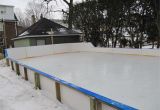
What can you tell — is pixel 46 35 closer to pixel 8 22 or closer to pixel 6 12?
pixel 8 22

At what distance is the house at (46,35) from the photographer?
14.5 meters

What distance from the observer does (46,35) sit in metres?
14.6

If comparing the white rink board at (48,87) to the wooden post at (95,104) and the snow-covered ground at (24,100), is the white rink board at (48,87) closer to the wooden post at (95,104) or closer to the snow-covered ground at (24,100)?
the snow-covered ground at (24,100)

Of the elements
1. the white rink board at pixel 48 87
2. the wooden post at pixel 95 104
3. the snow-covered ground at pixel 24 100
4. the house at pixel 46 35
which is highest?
the house at pixel 46 35

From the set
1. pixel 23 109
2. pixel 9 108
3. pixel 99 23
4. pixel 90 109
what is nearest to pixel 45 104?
pixel 23 109

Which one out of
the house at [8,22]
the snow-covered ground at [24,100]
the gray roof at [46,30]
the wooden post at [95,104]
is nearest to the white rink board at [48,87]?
the snow-covered ground at [24,100]

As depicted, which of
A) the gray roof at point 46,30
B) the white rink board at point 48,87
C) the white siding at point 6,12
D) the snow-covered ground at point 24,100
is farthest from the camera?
the white siding at point 6,12

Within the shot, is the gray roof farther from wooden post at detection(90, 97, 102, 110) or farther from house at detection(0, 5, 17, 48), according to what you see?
wooden post at detection(90, 97, 102, 110)

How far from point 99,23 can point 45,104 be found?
403 inches

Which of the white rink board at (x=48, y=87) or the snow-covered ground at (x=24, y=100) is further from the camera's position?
the white rink board at (x=48, y=87)

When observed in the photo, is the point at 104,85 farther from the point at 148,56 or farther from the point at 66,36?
the point at 66,36

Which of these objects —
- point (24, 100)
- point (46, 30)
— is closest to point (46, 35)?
point (46, 30)

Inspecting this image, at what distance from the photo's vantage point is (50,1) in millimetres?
16594

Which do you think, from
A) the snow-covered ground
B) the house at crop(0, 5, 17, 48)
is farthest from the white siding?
the snow-covered ground
